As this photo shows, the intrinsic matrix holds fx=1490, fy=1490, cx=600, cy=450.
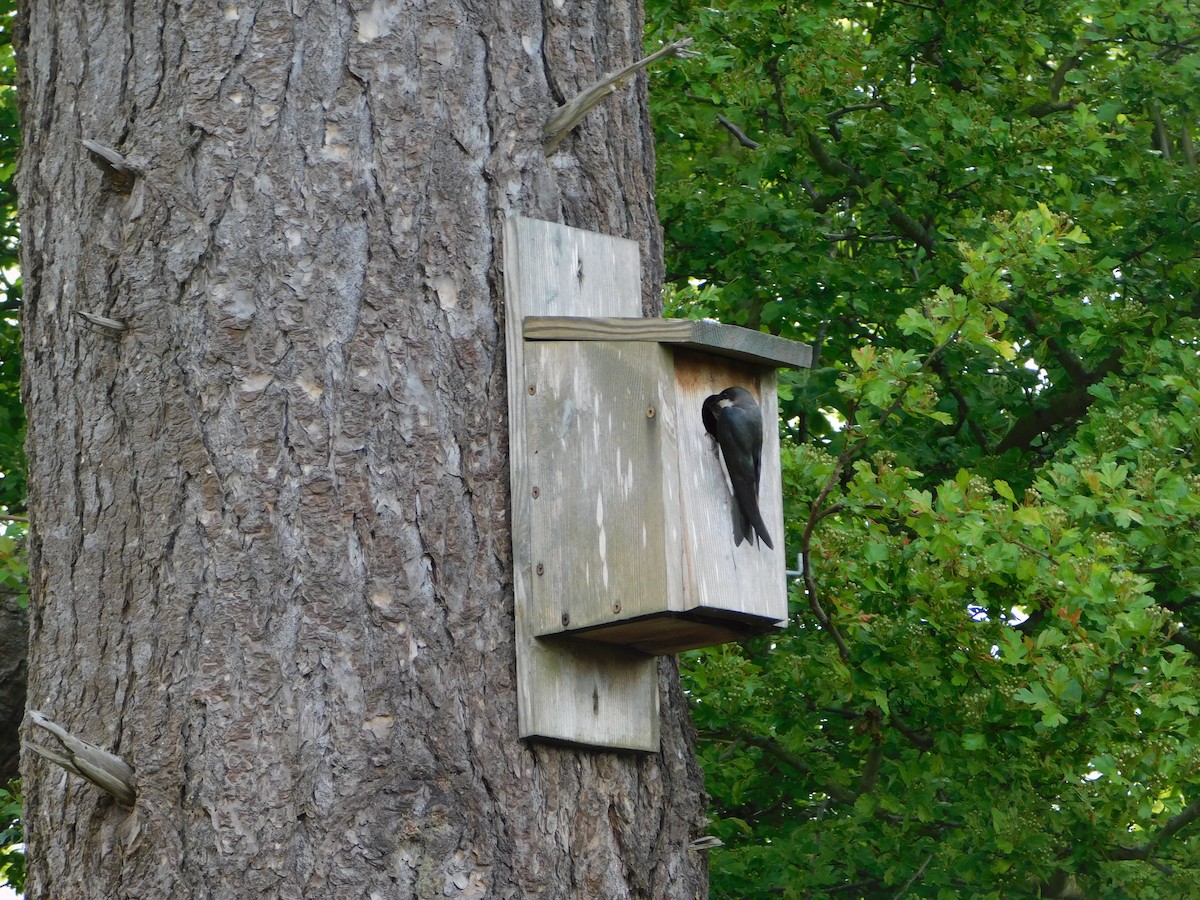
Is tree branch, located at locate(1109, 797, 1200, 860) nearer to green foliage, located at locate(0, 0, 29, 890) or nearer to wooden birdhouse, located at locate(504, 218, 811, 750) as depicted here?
wooden birdhouse, located at locate(504, 218, 811, 750)

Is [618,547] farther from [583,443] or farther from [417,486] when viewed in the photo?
[417,486]

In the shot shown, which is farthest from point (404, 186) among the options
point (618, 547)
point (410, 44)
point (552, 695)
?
point (552, 695)

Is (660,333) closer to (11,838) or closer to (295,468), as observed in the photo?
(295,468)

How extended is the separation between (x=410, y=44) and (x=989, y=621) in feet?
8.22

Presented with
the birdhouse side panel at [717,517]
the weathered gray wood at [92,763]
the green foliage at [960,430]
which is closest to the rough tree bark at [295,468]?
the weathered gray wood at [92,763]

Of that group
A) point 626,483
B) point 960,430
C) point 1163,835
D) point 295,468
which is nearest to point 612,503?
point 626,483

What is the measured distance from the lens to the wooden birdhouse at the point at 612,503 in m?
2.09

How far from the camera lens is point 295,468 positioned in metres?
1.98

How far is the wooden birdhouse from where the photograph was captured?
2088 mm

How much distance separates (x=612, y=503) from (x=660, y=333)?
0.25 metres

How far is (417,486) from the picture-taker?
2.01 m

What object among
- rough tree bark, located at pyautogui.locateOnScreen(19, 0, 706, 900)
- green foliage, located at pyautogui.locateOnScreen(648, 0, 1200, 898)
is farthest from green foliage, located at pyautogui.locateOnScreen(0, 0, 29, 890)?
rough tree bark, located at pyautogui.locateOnScreen(19, 0, 706, 900)

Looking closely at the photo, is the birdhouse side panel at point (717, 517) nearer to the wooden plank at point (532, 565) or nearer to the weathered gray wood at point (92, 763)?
→ the wooden plank at point (532, 565)

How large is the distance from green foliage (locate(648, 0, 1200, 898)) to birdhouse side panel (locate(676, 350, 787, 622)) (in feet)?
3.86
